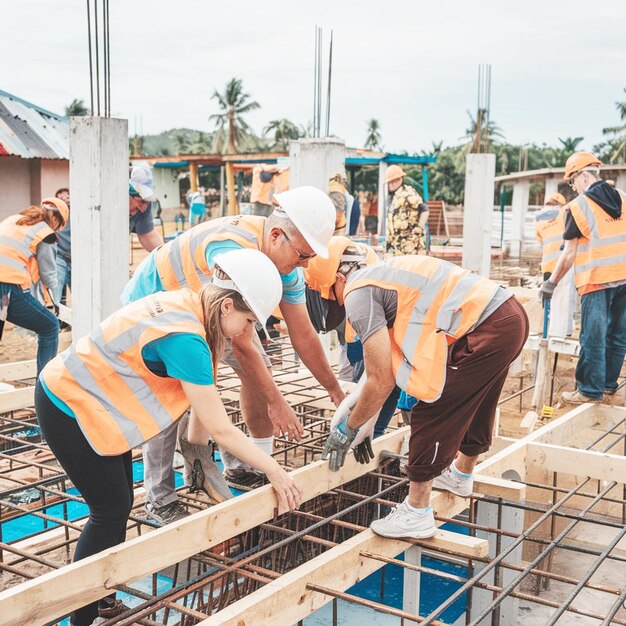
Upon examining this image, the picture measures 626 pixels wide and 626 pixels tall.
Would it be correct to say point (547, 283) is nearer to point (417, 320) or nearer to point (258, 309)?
point (417, 320)

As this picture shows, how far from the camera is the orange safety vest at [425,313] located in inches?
123

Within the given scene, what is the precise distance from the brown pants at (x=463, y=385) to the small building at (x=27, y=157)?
1307cm

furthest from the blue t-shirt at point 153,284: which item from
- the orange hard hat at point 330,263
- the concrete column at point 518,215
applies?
the concrete column at point 518,215

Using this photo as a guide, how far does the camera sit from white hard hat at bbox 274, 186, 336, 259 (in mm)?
3238

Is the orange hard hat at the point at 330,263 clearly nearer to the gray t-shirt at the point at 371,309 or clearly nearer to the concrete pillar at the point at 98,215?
the gray t-shirt at the point at 371,309

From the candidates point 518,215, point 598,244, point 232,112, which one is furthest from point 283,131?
point 598,244

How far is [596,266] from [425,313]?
298 centimetres

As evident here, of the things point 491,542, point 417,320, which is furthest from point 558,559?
point 417,320

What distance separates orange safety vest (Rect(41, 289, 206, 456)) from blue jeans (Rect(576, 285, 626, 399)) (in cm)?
386

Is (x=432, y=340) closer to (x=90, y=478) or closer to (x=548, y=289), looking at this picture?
(x=90, y=478)

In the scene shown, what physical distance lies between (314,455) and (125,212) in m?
2.02

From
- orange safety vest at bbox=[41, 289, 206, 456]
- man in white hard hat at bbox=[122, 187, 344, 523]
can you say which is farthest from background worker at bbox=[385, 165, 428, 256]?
orange safety vest at bbox=[41, 289, 206, 456]

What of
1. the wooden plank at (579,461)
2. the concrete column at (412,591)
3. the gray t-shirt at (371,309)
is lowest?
the concrete column at (412,591)

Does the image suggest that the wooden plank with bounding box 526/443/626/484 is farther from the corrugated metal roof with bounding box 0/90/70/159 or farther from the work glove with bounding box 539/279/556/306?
the corrugated metal roof with bounding box 0/90/70/159
